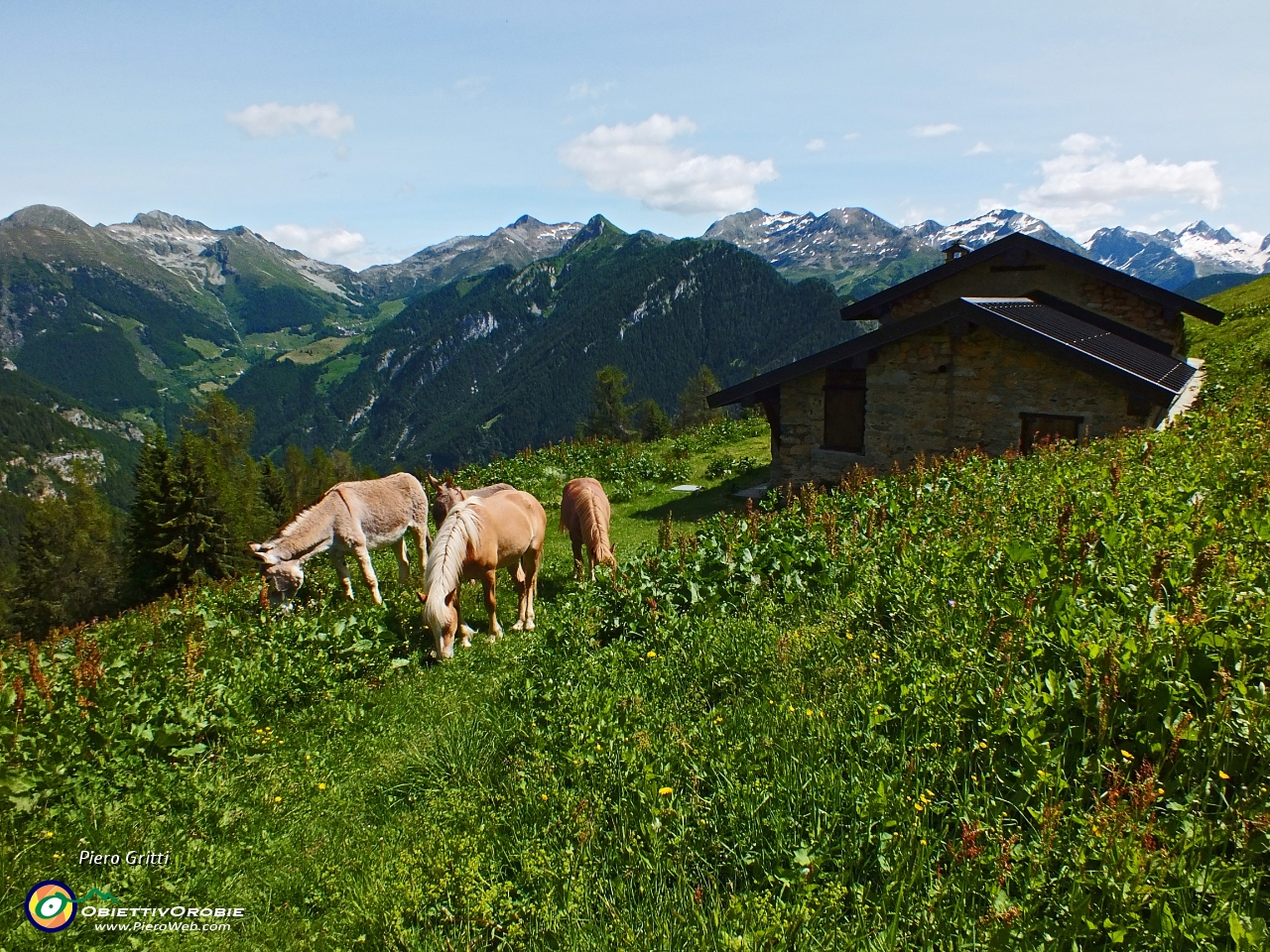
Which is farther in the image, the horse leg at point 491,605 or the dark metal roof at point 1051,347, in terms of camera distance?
the dark metal roof at point 1051,347

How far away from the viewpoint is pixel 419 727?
285 inches

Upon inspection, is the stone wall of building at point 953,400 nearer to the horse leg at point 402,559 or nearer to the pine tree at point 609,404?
the horse leg at point 402,559

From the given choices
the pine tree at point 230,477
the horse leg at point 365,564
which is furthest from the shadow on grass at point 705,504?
the pine tree at point 230,477

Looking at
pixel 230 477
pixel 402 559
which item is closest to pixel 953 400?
pixel 402 559

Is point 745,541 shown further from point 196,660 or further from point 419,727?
point 196,660

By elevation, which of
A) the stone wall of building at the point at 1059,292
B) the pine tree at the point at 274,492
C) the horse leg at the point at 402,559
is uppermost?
the stone wall of building at the point at 1059,292

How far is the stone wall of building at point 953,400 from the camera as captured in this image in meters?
15.1

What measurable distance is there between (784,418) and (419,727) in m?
14.1

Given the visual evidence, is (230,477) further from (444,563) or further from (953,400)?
(953,400)

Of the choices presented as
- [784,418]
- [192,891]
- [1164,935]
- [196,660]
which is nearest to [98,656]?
[196,660]

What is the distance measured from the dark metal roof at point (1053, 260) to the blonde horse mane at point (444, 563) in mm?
14748

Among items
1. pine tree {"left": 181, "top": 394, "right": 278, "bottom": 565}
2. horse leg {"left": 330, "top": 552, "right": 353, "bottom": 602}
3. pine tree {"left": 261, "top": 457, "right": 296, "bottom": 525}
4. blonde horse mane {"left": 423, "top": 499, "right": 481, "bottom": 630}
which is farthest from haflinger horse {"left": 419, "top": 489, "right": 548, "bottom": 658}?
pine tree {"left": 261, "top": 457, "right": 296, "bottom": 525}

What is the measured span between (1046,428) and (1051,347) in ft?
6.53

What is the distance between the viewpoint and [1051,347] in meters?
14.6
